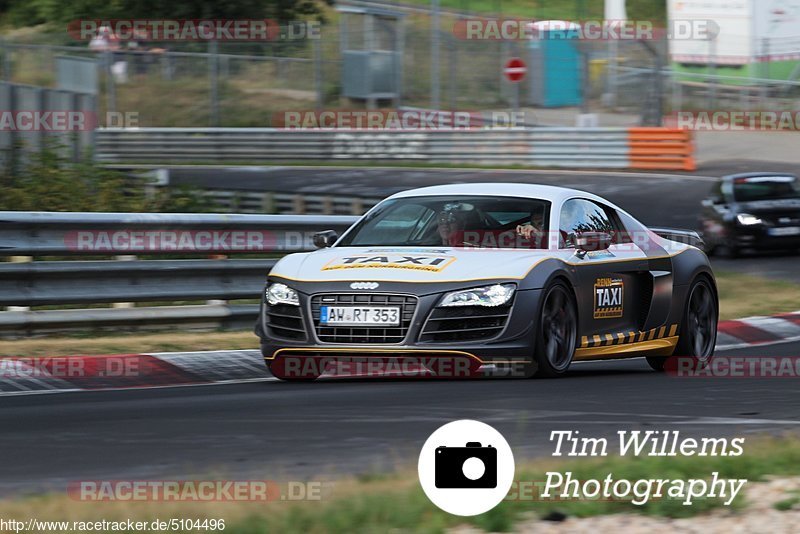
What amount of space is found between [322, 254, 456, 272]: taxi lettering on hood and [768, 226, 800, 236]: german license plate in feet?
43.6

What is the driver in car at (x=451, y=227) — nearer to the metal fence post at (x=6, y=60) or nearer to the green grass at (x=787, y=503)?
the green grass at (x=787, y=503)

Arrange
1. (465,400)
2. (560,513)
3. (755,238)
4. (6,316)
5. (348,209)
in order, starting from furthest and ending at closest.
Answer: (348,209) < (755,238) < (6,316) < (465,400) < (560,513)

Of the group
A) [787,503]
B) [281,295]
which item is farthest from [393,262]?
[787,503]

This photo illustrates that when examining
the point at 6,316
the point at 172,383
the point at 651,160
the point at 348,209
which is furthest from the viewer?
the point at 651,160

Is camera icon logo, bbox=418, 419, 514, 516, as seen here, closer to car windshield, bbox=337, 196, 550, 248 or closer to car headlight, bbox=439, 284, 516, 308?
car headlight, bbox=439, 284, 516, 308

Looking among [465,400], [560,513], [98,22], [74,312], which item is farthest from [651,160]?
[560,513]

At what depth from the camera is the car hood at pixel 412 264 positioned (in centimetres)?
844

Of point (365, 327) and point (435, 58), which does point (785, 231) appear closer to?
point (365, 327)

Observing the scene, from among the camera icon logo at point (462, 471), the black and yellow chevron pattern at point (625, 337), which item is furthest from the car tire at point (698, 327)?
the camera icon logo at point (462, 471)

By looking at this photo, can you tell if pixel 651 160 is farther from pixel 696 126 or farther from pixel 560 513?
pixel 560 513

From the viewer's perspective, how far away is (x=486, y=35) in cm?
4112

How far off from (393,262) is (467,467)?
405 cm

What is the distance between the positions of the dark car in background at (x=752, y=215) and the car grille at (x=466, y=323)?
13.3 m

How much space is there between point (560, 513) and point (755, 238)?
Result: 16844mm
